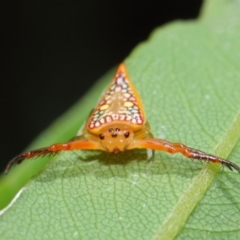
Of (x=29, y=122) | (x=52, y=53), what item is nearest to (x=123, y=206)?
(x=29, y=122)

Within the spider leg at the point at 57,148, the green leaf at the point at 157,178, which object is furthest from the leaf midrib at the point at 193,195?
the spider leg at the point at 57,148

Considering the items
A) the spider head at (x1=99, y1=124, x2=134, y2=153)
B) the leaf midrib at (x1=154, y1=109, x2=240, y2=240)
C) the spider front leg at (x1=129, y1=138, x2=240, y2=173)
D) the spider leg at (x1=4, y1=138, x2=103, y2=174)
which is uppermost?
the spider leg at (x1=4, y1=138, x2=103, y2=174)

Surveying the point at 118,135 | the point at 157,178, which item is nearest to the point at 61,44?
the point at 118,135

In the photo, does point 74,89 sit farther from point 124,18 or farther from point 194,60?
point 194,60

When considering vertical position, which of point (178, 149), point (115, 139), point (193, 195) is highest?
point (115, 139)

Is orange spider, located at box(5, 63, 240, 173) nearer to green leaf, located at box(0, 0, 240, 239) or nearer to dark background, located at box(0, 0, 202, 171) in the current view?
green leaf, located at box(0, 0, 240, 239)

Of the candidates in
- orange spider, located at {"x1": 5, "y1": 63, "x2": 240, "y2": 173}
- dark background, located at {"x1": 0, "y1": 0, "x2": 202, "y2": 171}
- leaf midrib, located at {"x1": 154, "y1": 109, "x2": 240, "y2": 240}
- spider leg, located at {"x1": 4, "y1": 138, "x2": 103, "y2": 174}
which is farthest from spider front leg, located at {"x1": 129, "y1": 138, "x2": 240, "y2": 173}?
dark background, located at {"x1": 0, "y1": 0, "x2": 202, "y2": 171}

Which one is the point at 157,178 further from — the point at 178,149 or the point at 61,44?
the point at 61,44

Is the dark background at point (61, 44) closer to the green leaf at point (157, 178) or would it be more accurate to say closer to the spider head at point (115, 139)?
the green leaf at point (157, 178)
